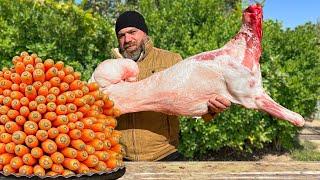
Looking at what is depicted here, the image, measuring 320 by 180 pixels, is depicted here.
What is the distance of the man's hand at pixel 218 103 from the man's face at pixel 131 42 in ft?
2.00

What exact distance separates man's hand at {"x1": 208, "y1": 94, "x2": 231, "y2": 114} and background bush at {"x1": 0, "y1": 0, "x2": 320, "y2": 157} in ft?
12.3

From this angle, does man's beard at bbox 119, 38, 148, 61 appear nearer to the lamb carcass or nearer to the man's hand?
the lamb carcass

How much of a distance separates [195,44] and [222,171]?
4.44m

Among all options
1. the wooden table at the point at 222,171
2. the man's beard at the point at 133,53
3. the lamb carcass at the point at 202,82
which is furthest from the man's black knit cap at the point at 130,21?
the wooden table at the point at 222,171

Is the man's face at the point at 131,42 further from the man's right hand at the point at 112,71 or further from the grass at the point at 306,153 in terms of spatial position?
the grass at the point at 306,153

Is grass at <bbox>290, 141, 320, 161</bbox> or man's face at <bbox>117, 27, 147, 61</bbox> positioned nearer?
man's face at <bbox>117, 27, 147, 61</bbox>

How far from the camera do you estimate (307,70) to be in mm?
7441

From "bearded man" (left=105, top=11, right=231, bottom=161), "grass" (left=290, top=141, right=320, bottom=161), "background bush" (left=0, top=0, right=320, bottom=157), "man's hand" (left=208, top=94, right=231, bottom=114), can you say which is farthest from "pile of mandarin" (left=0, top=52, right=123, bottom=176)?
"grass" (left=290, top=141, right=320, bottom=161)

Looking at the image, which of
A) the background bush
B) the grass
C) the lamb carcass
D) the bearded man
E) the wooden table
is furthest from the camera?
the grass

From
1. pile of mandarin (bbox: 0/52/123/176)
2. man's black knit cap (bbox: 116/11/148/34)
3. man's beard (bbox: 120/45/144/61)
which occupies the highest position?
man's black knit cap (bbox: 116/11/148/34)

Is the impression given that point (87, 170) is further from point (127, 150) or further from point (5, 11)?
point (5, 11)

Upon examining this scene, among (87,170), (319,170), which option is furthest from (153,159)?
(87,170)

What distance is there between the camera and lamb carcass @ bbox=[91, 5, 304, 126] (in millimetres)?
2361

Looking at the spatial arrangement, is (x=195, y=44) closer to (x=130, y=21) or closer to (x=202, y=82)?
(x=130, y=21)
